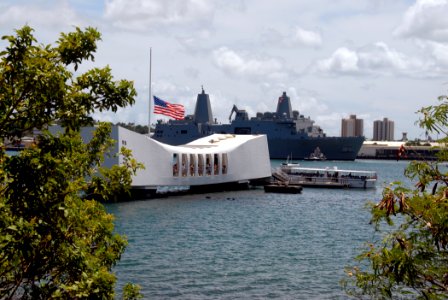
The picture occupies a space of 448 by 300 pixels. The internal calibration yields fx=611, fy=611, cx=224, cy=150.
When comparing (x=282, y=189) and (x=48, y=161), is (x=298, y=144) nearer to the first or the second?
(x=282, y=189)

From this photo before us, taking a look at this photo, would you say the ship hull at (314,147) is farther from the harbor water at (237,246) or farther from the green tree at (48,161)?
the green tree at (48,161)

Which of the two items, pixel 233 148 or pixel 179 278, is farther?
pixel 233 148

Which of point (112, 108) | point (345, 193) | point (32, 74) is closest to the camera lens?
point (32, 74)

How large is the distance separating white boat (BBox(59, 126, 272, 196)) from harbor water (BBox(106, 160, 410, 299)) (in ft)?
6.24

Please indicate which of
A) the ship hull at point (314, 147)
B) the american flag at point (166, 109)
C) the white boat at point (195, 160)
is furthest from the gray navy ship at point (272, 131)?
the american flag at point (166, 109)

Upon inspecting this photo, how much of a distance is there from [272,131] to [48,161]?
128029 mm

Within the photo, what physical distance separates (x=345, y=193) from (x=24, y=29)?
57.2 m

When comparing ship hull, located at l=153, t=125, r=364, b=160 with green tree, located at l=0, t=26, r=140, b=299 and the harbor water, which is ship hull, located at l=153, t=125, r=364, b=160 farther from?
green tree, located at l=0, t=26, r=140, b=299

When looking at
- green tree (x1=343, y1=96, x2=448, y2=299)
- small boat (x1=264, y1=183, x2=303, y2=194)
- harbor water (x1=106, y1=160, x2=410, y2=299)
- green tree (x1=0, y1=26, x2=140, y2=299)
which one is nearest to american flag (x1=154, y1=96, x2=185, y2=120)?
harbor water (x1=106, y1=160, x2=410, y2=299)

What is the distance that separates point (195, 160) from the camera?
51500mm

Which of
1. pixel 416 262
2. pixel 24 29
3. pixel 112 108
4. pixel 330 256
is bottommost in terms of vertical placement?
pixel 330 256

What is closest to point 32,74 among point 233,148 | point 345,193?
point 233,148

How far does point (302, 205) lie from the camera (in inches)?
1882

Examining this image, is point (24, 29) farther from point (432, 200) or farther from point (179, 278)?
point (179, 278)
